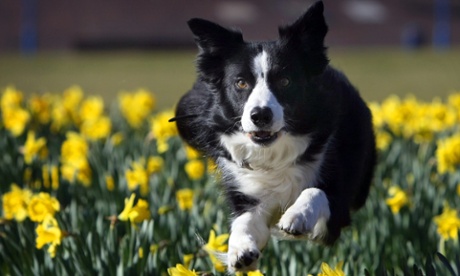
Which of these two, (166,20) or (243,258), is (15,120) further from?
(166,20)

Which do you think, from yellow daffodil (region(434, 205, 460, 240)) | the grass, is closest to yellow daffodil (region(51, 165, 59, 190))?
yellow daffodil (region(434, 205, 460, 240))

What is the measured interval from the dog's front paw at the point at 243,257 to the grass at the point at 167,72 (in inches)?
395

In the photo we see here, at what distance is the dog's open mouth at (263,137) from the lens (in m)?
3.38

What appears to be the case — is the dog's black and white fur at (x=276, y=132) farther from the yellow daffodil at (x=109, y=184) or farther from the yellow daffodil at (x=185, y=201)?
the yellow daffodil at (x=109, y=184)

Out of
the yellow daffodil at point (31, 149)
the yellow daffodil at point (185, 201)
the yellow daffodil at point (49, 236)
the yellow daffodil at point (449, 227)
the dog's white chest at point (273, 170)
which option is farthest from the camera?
the yellow daffodil at point (31, 149)

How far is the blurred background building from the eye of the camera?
24109 mm

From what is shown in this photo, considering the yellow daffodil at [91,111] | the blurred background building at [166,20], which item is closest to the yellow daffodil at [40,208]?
the yellow daffodil at [91,111]

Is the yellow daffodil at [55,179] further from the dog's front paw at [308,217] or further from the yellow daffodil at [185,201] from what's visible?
the dog's front paw at [308,217]

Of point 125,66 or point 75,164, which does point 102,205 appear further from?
point 125,66

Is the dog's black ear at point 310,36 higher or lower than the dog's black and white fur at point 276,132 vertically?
higher

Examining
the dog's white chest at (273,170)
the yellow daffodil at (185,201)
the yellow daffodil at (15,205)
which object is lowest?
the yellow daffodil at (185,201)

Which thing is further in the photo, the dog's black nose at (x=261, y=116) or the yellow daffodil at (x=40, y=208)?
the yellow daffodil at (x=40, y=208)

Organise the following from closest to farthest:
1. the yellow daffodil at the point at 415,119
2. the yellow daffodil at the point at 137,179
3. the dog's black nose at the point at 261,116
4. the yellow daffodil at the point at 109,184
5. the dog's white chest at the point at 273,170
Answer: the dog's black nose at the point at 261,116 → the dog's white chest at the point at 273,170 → the yellow daffodil at the point at 137,179 → the yellow daffodil at the point at 109,184 → the yellow daffodil at the point at 415,119

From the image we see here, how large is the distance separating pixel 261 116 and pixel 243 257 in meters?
0.47
